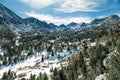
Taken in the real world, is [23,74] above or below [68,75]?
below

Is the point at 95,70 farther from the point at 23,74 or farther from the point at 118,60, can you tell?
the point at 23,74

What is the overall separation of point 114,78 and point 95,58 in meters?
89.8

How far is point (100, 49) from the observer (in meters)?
144

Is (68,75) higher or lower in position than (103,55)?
lower

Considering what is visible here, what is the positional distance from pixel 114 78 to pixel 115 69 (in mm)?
2130

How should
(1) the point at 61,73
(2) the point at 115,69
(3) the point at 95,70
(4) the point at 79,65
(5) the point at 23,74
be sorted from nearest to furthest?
(2) the point at 115,69
(3) the point at 95,70
(1) the point at 61,73
(4) the point at 79,65
(5) the point at 23,74

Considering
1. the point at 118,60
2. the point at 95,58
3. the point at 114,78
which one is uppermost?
the point at 118,60

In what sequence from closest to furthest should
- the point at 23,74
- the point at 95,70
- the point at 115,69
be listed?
the point at 115,69
the point at 95,70
the point at 23,74

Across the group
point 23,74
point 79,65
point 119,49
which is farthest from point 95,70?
point 23,74

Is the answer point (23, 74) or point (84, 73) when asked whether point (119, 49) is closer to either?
point (84, 73)

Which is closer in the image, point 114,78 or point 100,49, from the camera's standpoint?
point 114,78

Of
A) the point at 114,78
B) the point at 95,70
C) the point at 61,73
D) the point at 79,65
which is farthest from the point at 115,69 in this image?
the point at 79,65

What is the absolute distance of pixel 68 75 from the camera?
12594cm

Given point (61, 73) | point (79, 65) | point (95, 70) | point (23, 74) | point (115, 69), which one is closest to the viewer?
point (115, 69)
